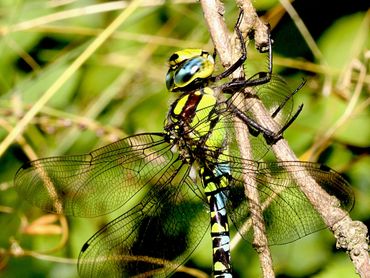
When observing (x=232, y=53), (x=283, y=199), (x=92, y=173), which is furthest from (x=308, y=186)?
(x=92, y=173)

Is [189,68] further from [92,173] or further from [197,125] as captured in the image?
[92,173]

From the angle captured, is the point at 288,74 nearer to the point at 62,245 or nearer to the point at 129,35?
the point at 129,35

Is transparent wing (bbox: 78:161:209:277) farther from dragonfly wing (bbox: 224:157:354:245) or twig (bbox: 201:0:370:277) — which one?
twig (bbox: 201:0:370:277)

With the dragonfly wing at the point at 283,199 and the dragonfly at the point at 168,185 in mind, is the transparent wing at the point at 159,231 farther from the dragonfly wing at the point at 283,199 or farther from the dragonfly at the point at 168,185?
the dragonfly wing at the point at 283,199

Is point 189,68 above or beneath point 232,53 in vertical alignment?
above

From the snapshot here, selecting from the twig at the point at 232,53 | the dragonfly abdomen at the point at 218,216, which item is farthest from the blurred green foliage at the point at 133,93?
the twig at the point at 232,53
